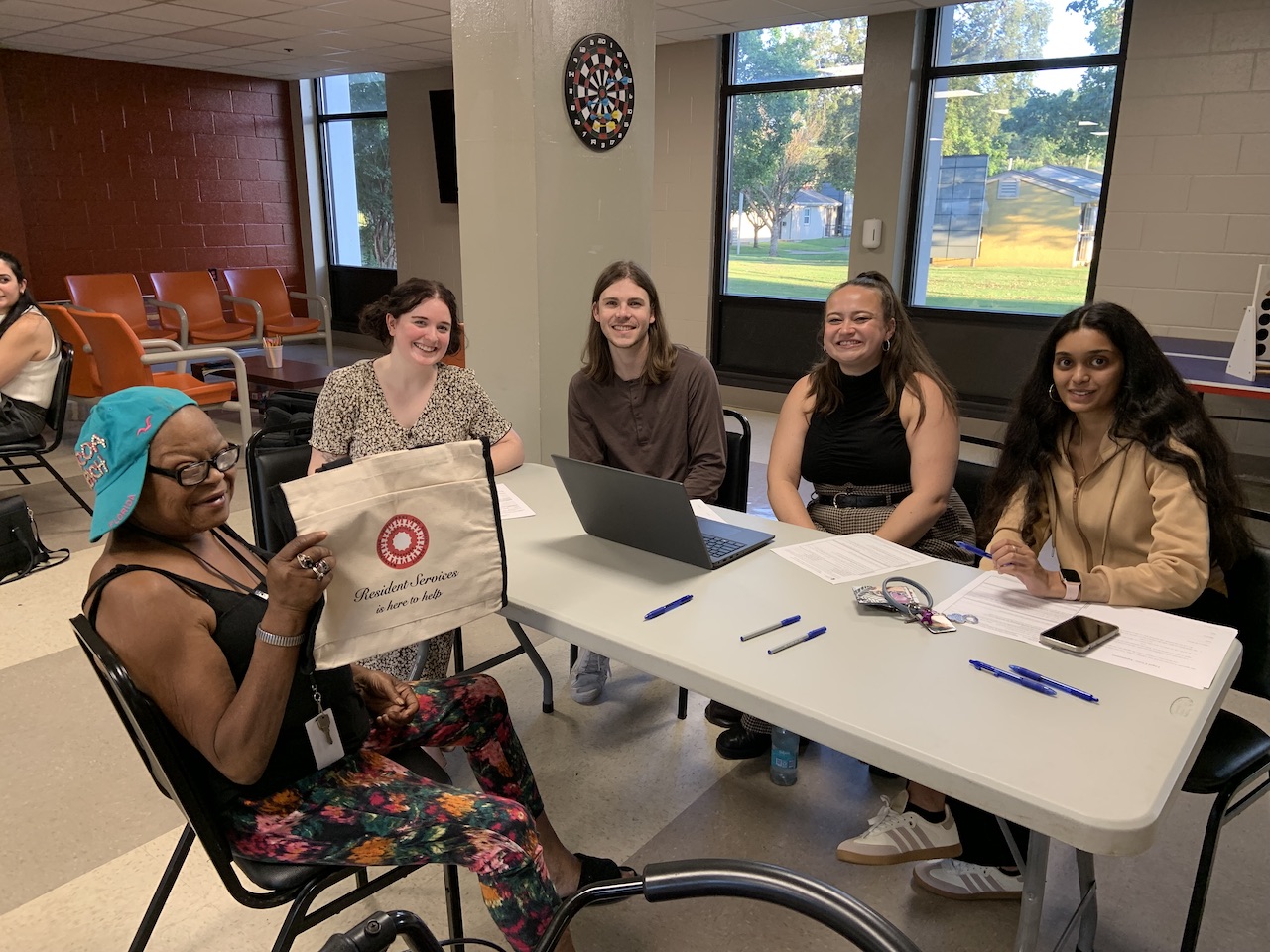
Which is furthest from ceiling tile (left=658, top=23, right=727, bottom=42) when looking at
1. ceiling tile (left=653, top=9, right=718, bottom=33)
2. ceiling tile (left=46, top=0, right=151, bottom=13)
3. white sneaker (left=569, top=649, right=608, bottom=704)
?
white sneaker (left=569, top=649, right=608, bottom=704)

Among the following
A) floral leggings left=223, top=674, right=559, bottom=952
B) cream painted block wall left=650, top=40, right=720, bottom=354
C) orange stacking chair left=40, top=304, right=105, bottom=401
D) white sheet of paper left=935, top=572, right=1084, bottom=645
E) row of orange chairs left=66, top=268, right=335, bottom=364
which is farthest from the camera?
cream painted block wall left=650, top=40, right=720, bottom=354

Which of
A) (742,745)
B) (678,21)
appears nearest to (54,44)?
(678,21)

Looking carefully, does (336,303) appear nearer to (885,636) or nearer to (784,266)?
(784,266)

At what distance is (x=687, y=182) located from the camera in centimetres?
654

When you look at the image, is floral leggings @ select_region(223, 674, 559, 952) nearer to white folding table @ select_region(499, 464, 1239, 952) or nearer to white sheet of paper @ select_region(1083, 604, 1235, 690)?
white folding table @ select_region(499, 464, 1239, 952)

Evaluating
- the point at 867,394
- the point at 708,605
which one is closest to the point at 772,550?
the point at 708,605

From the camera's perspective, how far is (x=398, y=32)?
6234 mm

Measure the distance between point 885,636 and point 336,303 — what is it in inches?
351

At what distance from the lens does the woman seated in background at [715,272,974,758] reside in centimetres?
212

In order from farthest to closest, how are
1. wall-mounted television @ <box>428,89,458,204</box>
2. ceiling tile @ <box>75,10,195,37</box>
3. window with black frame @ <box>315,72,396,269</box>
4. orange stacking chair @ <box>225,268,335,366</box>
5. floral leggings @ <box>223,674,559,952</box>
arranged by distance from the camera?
window with black frame @ <box>315,72,396,269</box>
wall-mounted television @ <box>428,89,458,204</box>
orange stacking chair @ <box>225,268,335,366</box>
ceiling tile @ <box>75,10,195,37</box>
floral leggings @ <box>223,674,559,952</box>

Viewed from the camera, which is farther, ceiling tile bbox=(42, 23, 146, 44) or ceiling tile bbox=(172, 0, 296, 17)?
ceiling tile bbox=(42, 23, 146, 44)

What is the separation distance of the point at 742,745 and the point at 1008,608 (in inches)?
38.4

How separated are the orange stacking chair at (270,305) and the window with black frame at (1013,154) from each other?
4.53 meters

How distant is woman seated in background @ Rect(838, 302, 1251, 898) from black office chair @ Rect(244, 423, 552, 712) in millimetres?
1139
